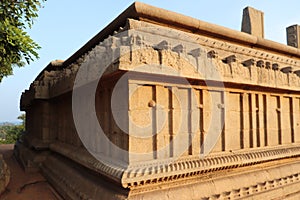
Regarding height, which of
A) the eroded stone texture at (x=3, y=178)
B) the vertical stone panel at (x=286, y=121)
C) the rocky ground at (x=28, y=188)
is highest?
the vertical stone panel at (x=286, y=121)

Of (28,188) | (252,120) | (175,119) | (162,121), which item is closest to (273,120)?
(252,120)

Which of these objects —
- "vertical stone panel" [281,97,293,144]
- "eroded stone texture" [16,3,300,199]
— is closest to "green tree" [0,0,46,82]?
"eroded stone texture" [16,3,300,199]

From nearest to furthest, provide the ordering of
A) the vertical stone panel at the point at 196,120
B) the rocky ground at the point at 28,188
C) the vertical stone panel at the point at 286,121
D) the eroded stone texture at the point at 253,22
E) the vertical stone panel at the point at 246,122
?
the vertical stone panel at the point at 196,120 → the vertical stone panel at the point at 246,122 → the rocky ground at the point at 28,188 → the vertical stone panel at the point at 286,121 → the eroded stone texture at the point at 253,22

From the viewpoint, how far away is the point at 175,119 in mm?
4512

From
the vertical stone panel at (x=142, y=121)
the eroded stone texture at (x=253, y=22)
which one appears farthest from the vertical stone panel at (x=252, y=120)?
the eroded stone texture at (x=253, y=22)

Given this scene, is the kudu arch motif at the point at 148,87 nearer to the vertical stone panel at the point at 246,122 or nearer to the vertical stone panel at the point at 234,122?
the vertical stone panel at the point at 234,122

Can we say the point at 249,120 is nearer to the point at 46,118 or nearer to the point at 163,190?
the point at 163,190

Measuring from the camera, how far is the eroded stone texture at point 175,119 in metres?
3.98

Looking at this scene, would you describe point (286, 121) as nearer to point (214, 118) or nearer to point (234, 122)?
point (234, 122)

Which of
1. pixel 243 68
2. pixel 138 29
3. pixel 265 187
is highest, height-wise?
pixel 138 29

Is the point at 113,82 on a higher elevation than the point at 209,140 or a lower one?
higher

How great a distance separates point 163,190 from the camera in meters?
4.07

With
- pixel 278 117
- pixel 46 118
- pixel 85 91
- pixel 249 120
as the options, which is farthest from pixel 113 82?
pixel 46 118

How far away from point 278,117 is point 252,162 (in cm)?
204
